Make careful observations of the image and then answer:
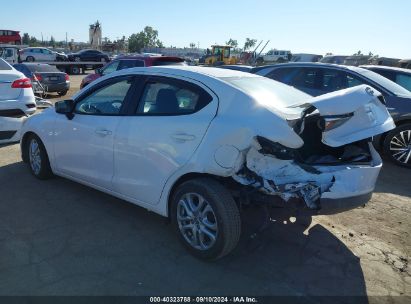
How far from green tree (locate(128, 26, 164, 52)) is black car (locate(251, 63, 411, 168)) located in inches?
3287

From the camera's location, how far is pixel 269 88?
3844 millimetres

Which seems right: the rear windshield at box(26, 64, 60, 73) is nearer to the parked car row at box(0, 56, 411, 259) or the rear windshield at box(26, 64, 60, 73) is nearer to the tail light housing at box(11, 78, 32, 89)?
the tail light housing at box(11, 78, 32, 89)

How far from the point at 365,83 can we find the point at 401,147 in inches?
50.2

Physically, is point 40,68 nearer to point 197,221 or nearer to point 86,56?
point 197,221

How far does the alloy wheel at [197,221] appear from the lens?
3.28 m

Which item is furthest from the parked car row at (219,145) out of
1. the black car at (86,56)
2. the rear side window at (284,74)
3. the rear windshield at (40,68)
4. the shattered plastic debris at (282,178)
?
the black car at (86,56)

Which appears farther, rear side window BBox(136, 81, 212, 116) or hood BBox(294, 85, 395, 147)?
rear side window BBox(136, 81, 212, 116)

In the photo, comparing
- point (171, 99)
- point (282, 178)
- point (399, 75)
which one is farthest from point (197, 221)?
point (399, 75)

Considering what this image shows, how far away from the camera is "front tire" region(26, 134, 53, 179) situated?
503 cm

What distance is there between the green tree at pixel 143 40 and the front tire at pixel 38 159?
85626 millimetres

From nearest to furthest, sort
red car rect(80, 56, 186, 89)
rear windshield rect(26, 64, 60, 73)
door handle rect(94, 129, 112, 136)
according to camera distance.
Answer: door handle rect(94, 129, 112, 136), red car rect(80, 56, 186, 89), rear windshield rect(26, 64, 60, 73)

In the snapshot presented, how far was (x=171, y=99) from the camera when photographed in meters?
3.69

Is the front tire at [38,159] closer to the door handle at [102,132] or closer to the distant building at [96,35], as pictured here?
A: the door handle at [102,132]

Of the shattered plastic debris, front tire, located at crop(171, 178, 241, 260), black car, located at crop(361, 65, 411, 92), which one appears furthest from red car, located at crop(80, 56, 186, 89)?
the shattered plastic debris
